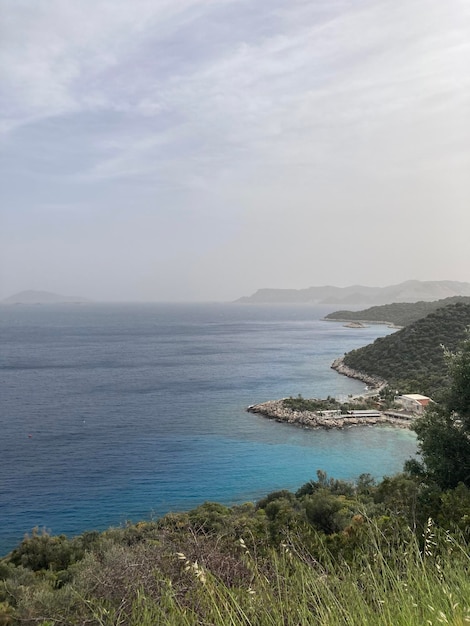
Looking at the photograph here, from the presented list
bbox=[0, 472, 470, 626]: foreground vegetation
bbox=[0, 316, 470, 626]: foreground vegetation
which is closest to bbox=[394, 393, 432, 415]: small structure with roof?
bbox=[0, 316, 470, 626]: foreground vegetation

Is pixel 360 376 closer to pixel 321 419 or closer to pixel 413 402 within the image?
pixel 413 402

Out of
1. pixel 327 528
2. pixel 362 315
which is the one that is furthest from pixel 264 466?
pixel 362 315

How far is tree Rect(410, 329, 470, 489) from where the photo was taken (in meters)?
13.2

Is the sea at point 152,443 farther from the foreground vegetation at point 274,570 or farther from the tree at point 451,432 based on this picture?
the tree at point 451,432

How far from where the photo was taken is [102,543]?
1548cm

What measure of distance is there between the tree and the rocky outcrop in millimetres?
37753

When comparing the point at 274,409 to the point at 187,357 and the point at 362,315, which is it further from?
the point at 362,315

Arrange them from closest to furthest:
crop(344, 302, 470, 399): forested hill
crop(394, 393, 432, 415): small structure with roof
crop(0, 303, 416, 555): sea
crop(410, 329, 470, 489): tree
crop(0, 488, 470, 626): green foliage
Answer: crop(0, 488, 470, 626): green foliage
crop(410, 329, 470, 489): tree
crop(0, 303, 416, 555): sea
crop(394, 393, 432, 415): small structure with roof
crop(344, 302, 470, 399): forested hill

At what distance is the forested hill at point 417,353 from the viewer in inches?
1943

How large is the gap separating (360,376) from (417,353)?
7.81 metres

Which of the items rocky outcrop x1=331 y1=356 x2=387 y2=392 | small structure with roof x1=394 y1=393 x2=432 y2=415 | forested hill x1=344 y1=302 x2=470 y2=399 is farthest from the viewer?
rocky outcrop x1=331 y1=356 x2=387 y2=392

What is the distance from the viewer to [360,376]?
5956cm

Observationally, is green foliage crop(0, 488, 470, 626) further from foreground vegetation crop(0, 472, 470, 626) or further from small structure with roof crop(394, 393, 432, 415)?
small structure with roof crop(394, 393, 432, 415)

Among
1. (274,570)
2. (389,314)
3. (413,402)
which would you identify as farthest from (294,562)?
(389,314)
